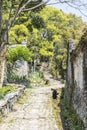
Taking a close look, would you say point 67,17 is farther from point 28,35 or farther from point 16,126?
point 16,126

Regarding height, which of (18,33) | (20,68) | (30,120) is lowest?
(20,68)

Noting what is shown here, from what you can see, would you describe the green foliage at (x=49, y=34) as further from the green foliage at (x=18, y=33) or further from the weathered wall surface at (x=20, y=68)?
the weathered wall surface at (x=20, y=68)

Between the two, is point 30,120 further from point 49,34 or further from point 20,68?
point 49,34

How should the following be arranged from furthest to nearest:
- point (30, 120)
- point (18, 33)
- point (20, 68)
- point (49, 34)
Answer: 1. point (49, 34)
2. point (18, 33)
3. point (20, 68)
4. point (30, 120)

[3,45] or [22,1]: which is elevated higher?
[22,1]

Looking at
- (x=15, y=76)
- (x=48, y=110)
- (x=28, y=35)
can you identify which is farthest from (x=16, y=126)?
(x=28, y=35)

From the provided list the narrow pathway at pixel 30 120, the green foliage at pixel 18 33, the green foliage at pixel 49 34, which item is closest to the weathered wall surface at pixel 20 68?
the green foliage at pixel 49 34

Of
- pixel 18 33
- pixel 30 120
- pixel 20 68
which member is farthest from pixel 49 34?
pixel 30 120

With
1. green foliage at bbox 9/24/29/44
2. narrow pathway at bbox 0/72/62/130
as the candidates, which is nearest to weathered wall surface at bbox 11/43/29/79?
green foliage at bbox 9/24/29/44

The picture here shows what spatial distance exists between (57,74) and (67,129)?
3525 centimetres

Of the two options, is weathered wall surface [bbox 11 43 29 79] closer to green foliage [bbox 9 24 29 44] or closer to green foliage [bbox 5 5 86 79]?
green foliage [bbox 5 5 86 79]

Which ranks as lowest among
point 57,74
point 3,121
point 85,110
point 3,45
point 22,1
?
point 57,74

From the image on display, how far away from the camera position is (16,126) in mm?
11961

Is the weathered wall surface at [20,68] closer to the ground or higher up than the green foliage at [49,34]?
closer to the ground
